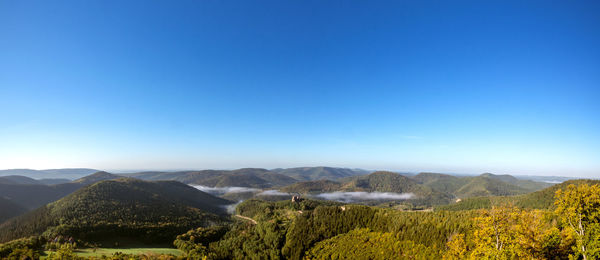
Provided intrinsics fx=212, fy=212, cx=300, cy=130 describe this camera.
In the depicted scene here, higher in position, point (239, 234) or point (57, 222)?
point (57, 222)

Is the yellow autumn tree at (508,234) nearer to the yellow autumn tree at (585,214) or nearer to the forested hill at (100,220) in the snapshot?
the yellow autumn tree at (585,214)

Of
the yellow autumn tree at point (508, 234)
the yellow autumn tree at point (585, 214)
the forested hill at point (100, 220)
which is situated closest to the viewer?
the yellow autumn tree at point (508, 234)

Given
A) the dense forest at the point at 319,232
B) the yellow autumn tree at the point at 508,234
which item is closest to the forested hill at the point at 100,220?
the dense forest at the point at 319,232

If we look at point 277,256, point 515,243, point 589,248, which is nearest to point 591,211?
point 589,248

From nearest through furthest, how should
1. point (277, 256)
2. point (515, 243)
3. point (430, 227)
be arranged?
point (515, 243), point (430, 227), point (277, 256)

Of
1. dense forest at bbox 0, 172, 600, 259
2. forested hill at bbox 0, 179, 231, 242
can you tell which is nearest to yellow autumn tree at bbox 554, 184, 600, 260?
dense forest at bbox 0, 172, 600, 259

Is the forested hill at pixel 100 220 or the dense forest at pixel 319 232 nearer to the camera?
the dense forest at pixel 319 232

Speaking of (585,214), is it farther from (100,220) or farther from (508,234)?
(100,220)

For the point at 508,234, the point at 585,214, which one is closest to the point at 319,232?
the point at 508,234

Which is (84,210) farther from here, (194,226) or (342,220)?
(342,220)
